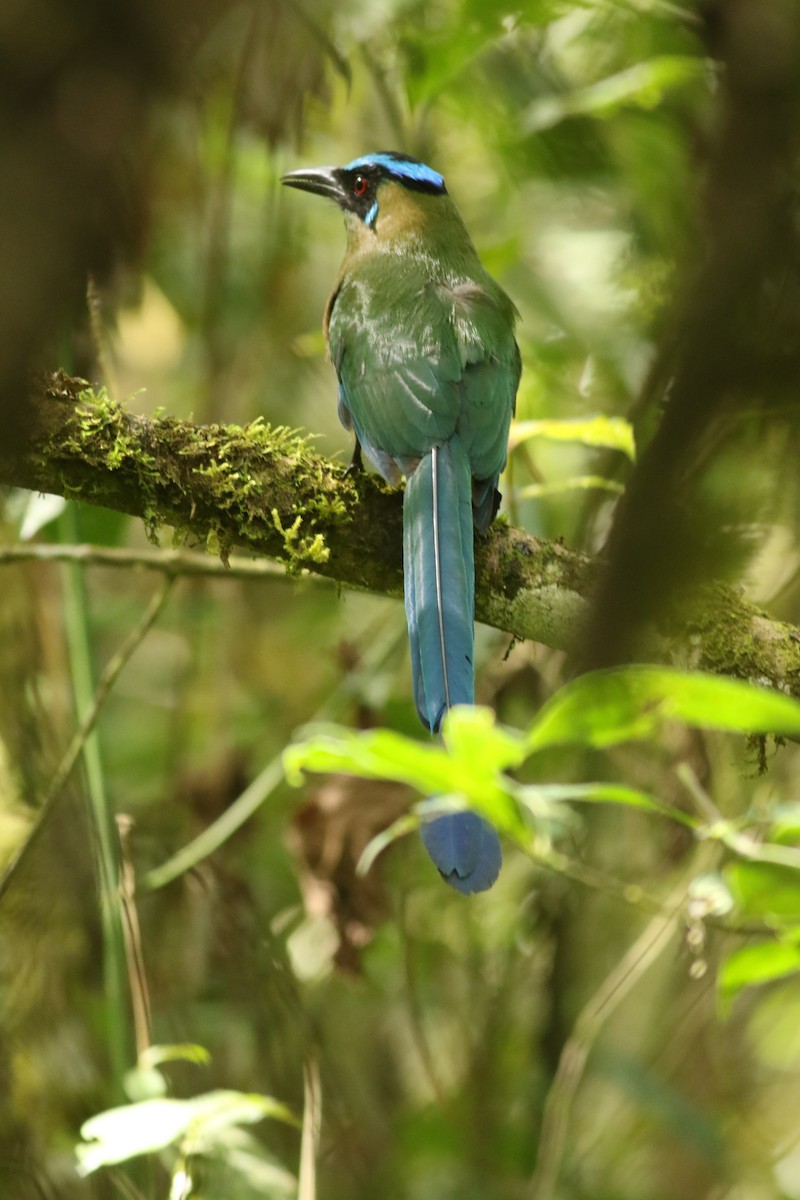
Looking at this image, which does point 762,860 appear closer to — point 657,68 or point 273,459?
point 273,459

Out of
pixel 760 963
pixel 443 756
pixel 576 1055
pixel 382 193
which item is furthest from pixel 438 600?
pixel 382 193

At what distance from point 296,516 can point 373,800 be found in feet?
3.60

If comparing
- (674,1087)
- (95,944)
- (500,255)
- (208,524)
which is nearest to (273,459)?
(208,524)

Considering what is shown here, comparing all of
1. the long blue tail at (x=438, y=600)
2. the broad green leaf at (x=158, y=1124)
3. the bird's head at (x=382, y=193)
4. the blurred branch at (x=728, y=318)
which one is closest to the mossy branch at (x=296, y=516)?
the long blue tail at (x=438, y=600)

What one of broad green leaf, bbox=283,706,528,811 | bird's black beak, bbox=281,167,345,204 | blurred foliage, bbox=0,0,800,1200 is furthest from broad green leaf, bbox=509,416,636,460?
broad green leaf, bbox=283,706,528,811

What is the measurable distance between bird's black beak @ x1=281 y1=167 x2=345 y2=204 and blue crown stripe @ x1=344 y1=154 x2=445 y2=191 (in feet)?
0.20

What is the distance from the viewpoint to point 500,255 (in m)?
3.18

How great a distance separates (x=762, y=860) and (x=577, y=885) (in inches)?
94.3

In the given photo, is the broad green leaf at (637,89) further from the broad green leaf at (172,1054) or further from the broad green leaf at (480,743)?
the broad green leaf at (172,1054)

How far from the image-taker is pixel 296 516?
7.61 ft

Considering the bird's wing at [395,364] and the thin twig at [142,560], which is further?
the thin twig at [142,560]

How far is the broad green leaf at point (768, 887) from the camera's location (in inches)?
55.8

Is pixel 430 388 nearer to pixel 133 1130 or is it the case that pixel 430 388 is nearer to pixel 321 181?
pixel 321 181

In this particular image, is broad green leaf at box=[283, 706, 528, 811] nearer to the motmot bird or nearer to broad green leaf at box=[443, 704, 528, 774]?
broad green leaf at box=[443, 704, 528, 774]
